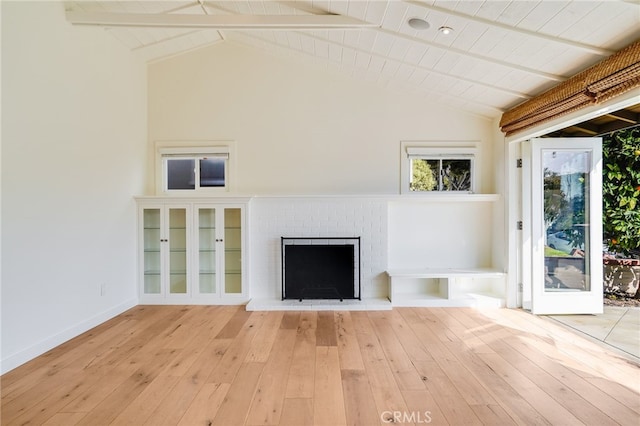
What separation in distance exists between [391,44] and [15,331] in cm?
401

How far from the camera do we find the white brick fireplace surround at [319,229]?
378cm

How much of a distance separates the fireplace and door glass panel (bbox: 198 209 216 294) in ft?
3.00

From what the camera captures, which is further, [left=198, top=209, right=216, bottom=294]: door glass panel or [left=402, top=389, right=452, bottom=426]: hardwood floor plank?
[left=198, top=209, right=216, bottom=294]: door glass panel

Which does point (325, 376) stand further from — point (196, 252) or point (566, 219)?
point (566, 219)

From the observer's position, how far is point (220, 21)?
274cm

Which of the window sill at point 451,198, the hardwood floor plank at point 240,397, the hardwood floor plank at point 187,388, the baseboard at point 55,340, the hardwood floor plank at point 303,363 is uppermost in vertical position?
the window sill at point 451,198

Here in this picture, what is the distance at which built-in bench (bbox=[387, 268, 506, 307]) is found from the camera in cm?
360

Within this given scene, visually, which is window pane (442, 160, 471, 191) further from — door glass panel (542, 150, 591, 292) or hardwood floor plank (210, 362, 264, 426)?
hardwood floor plank (210, 362, 264, 426)

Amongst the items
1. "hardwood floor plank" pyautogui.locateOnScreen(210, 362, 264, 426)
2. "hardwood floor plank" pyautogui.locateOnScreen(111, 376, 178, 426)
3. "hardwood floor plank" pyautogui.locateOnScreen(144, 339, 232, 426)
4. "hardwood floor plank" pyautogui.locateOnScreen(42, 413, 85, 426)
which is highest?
"hardwood floor plank" pyautogui.locateOnScreen(210, 362, 264, 426)

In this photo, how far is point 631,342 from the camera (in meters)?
2.70

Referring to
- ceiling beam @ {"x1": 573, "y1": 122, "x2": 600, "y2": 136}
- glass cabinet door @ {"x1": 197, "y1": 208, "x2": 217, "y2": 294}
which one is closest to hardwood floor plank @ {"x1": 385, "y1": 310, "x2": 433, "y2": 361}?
glass cabinet door @ {"x1": 197, "y1": 208, "x2": 217, "y2": 294}

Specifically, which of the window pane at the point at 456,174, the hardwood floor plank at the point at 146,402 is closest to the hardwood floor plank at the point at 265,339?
the hardwood floor plank at the point at 146,402

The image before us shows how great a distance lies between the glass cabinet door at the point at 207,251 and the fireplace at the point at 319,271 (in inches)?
35.8

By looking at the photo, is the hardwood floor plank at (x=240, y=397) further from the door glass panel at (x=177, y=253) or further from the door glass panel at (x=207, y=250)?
the door glass panel at (x=177, y=253)
